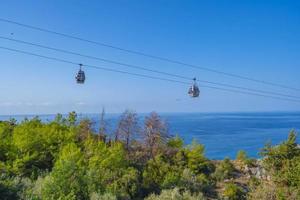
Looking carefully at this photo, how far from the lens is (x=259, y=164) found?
38.8m

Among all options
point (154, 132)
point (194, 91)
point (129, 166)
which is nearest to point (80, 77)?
point (194, 91)

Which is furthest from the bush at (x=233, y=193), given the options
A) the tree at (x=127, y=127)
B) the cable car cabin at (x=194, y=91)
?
the cable car cabin at (x=194, y=91)

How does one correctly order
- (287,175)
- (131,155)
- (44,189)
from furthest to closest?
(131,155), (287,175), (44,189)

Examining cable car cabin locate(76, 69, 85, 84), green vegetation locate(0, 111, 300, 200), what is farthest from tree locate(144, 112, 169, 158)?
cable car cabin locate(76, 69, 85, 84)

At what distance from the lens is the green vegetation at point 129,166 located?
1672 cm

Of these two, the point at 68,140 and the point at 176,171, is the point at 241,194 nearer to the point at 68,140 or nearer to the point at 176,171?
the point at 176,171

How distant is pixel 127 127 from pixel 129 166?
853 centimetres

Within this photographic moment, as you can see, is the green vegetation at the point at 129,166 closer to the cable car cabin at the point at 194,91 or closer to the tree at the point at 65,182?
the tree at the point at 65,182

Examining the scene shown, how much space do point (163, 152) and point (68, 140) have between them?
12.1 metres

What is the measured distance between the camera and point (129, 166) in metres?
31.8

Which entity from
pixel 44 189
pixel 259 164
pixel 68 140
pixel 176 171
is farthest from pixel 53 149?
pixel 259 164

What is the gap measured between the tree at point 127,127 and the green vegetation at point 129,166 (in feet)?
0.39

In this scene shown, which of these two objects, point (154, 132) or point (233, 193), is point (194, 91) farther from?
point (154, 132)

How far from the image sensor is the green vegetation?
16719mm
